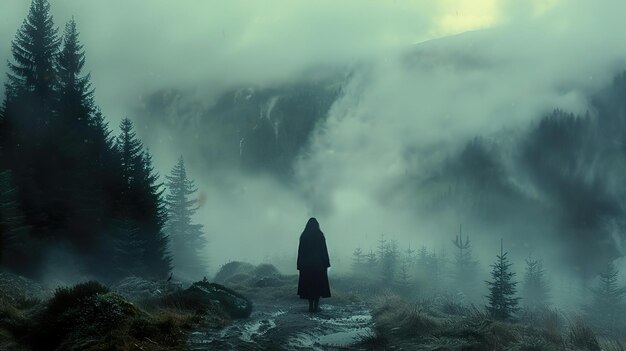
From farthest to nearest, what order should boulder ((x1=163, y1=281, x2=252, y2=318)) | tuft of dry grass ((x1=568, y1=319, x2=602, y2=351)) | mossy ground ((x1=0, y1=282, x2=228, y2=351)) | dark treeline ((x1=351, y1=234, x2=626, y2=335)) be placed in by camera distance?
1. dark treeline ((x1=351, y1=234, x2=626, y2=335))
2. boulder ((x1=163, y1=281, x2=252, y2=318))
3. tuft of dry grass ((x1=568, y1=319, x2=602, y2=351))
4. mossy ground ((x1=0, y1=282, x2=228, y2=351))

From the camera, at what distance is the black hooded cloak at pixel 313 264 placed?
14523mm

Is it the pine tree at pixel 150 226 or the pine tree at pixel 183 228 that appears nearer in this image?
the pine tree at pixel 150 226

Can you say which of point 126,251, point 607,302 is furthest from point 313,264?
point 607,302

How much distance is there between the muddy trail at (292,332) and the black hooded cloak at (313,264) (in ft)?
1.92

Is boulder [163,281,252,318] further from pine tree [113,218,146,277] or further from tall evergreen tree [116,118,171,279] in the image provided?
tall evergreen tree [116,118,171,279]

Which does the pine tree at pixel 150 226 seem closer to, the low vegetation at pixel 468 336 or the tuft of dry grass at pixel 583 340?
the low vegetation at pixel 468 336

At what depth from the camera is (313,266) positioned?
14883 millimetres

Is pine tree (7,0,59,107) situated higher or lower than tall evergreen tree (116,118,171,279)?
higher

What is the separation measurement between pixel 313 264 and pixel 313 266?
0.19 feet

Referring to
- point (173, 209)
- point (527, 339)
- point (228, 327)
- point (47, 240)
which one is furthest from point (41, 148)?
point (173, 209)

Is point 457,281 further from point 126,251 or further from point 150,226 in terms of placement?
point 126,251

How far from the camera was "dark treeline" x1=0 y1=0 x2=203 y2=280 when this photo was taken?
26.9m

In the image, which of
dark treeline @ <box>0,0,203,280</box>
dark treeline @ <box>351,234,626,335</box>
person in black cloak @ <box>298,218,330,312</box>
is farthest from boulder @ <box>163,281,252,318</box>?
dark treeline @ <box>351,234,626,335</box>

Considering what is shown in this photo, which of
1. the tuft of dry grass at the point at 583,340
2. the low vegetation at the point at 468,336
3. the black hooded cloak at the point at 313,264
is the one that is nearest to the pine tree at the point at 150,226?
the black hooded cloak at the point at 313,264
